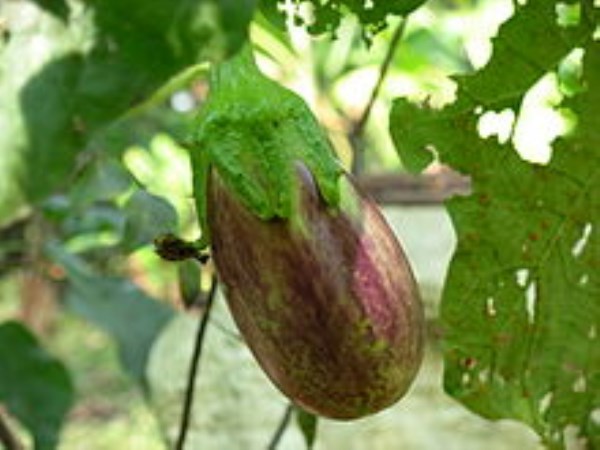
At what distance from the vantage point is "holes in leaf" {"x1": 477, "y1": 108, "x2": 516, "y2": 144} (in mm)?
666

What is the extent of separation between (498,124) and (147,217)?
9.4 inches

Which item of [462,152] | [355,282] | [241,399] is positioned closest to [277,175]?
[355,282]

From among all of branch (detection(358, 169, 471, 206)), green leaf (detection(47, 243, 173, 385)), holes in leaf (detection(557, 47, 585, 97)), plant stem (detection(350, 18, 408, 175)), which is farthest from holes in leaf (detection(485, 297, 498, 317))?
branch (detection(358, 169, 471, 206))

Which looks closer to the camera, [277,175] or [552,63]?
[277,175]

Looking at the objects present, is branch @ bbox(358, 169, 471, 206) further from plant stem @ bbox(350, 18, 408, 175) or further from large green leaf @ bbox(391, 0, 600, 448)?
large green leaf @ bbox(391, 0, 600, 448)

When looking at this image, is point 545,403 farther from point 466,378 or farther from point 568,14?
point 568,14

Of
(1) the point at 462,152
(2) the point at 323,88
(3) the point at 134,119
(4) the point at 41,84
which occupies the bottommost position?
(2) the point at 323,88

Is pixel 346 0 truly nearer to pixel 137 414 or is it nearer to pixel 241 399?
pixel 241 399

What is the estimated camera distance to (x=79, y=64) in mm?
503

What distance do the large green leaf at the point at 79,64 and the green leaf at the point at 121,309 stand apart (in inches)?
24.9

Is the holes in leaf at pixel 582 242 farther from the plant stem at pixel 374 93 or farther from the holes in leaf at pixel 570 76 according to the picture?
the plant stem at pixel 374 93

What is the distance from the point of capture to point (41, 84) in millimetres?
520

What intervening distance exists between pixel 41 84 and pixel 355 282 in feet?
0.49

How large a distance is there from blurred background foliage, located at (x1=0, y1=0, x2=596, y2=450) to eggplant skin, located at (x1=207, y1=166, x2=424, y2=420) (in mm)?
76
